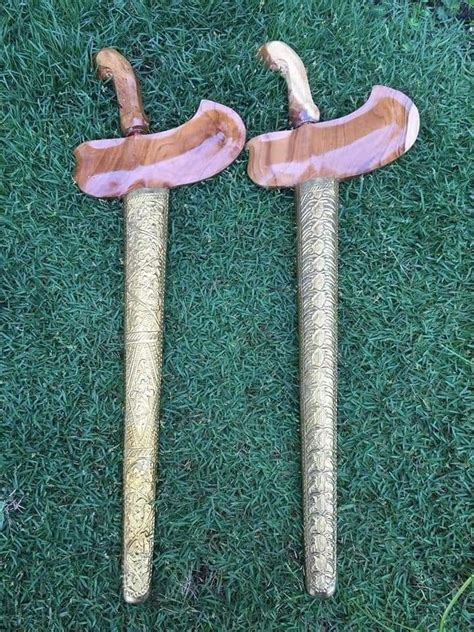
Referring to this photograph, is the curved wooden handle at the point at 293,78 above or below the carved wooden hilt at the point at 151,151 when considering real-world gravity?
above

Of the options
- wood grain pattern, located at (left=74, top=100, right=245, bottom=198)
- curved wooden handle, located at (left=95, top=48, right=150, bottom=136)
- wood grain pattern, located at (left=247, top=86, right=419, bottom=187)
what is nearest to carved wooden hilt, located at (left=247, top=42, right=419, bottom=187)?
wood grain pattern, located at (left=247, top=86, right=419, bottom=187)

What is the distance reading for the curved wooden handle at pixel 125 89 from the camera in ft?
7.23

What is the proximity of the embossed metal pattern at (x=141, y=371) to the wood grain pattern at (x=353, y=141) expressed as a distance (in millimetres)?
458

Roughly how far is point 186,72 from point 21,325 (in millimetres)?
1097

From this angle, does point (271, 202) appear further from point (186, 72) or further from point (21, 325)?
point (21, 325)

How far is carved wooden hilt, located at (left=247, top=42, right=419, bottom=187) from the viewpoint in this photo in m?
2.15

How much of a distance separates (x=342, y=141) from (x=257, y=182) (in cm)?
32

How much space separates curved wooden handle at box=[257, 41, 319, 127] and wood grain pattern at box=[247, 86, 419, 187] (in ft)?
0.18

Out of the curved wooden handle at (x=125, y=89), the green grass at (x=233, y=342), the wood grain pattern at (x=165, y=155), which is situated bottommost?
the green grass at (x=233, y=342)

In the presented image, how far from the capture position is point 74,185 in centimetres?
230

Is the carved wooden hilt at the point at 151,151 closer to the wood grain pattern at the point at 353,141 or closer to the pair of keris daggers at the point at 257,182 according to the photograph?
the pair of keris daggers at the point at 257,182

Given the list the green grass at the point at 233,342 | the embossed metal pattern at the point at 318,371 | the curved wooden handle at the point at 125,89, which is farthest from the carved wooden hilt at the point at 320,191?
the curved wooden handle at the point at 125,89

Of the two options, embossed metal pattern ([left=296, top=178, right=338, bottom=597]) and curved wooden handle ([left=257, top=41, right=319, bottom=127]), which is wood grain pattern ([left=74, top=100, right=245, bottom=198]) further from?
embossed metal pattern ([left=296, top=178, right=338, bottom=597])

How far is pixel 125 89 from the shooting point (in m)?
2.24
